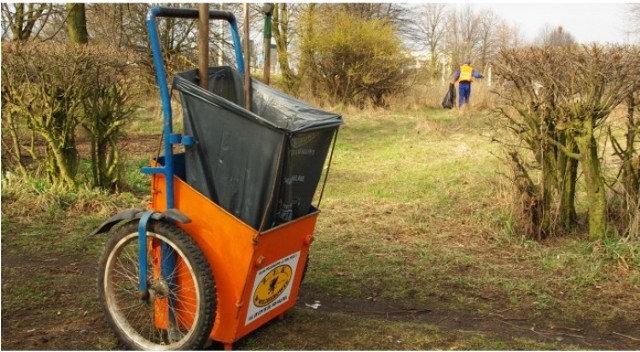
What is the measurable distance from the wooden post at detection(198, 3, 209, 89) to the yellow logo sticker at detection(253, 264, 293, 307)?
1182 mm

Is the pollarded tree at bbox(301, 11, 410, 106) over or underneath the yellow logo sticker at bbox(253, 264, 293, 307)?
over

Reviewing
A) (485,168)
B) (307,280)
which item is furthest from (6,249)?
(485,168)

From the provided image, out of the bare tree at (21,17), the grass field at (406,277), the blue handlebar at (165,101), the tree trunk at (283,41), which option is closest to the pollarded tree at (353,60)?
the tree trunk at (283,41)

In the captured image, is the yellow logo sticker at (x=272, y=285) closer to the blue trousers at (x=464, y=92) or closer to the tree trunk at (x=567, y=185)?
the tree trunk at (x=567, y=185)

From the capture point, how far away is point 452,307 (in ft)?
14.5

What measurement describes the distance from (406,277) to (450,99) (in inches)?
711

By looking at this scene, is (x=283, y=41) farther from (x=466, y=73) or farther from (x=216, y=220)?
(x=216, y=220)

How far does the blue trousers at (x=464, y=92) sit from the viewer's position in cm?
2081

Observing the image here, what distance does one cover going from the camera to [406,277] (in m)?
5.05

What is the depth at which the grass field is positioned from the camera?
3.83m

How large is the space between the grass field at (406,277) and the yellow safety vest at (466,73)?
1262cm

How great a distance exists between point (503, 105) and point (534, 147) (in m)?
0.61

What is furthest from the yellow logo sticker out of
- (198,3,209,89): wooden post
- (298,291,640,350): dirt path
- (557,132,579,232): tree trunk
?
(557,132,579,232): tree trunk

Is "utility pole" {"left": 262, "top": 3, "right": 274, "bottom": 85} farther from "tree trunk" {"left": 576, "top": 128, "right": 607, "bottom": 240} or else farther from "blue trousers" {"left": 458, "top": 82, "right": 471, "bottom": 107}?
"blue trousers" {"left": 458, "top": 82, "right": 471, "bottom": 107}
